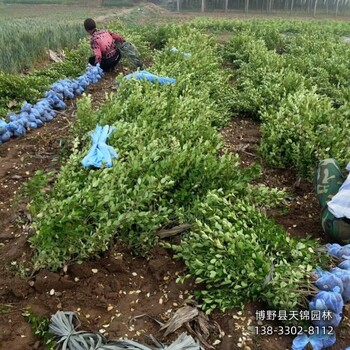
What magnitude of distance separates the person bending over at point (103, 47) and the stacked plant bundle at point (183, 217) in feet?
13.9

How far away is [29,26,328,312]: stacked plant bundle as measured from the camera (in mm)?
2881

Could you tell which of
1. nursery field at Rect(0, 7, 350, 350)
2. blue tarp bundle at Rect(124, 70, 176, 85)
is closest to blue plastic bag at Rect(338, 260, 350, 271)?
nursery field at Rect(0, 7, 350, 350)

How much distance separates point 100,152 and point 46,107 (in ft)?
9.61

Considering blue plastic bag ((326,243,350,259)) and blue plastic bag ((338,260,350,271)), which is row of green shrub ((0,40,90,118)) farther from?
blue plastic bag ((338,260,350,271))

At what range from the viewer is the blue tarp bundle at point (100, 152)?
3.58 metres

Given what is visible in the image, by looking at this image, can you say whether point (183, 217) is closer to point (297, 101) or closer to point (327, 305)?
point (327, 305)

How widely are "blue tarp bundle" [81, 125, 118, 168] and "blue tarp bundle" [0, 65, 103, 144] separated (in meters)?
1.91

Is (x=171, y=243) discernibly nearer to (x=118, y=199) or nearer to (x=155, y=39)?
(x=118, y=199)

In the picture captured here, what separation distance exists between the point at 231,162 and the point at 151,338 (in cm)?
175

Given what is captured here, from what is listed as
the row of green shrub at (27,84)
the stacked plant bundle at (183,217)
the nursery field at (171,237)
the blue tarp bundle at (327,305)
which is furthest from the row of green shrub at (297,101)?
the row of green shrub at (27,84)

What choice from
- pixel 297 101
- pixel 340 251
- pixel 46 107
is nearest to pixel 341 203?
pixel 340 251

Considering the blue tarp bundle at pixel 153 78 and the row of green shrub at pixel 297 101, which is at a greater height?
the blue tarp bundle at pixel 153 78

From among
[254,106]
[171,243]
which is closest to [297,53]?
[254,106]

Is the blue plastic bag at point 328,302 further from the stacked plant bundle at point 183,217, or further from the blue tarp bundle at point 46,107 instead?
the blue tarp bundle at point 46,107
